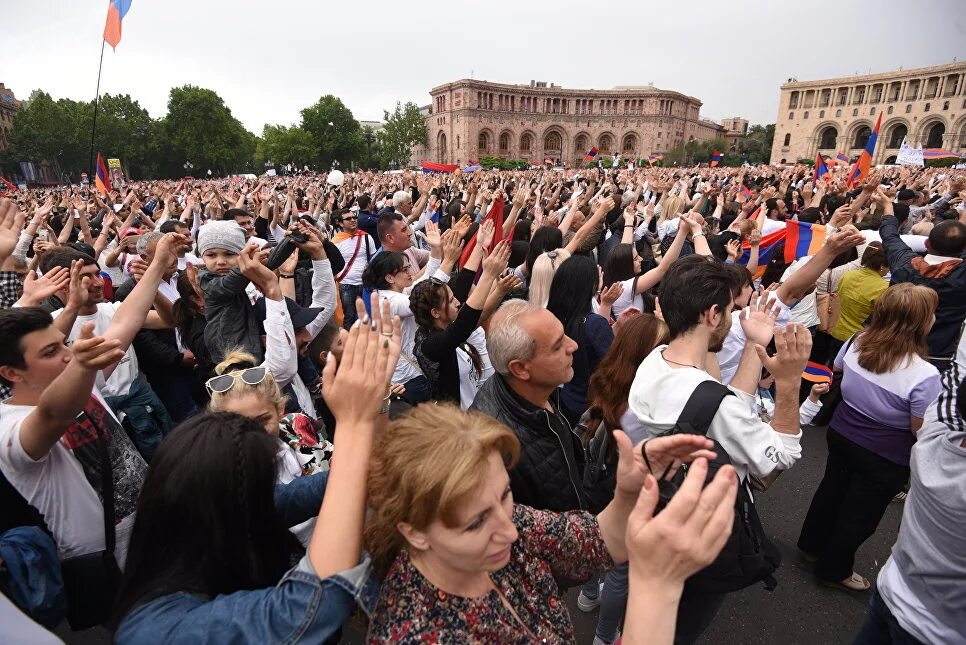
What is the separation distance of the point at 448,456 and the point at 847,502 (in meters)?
2.85

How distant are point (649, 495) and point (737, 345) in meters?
2.54

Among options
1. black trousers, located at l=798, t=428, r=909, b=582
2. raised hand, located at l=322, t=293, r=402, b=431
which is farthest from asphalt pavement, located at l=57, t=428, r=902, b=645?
raised hand, located at l=322, t=293, r=402, b=431

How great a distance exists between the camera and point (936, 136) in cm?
6328

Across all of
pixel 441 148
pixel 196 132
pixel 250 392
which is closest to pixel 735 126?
pixel 441 148

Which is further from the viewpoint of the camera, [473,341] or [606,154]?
[606,154]

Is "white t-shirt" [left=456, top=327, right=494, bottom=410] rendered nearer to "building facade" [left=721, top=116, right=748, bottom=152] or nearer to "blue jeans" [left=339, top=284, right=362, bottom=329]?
"blue jeans" [left=339, top=284, right=362, bottom=329]

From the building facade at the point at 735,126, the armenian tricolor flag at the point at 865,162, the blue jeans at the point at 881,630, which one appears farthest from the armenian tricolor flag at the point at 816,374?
the building facade at the point at 735,126

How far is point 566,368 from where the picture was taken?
212cm

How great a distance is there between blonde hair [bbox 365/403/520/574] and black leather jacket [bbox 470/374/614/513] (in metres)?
0.69

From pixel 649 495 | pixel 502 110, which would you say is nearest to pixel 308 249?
pixel 649 495

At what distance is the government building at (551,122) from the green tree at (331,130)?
1715cm

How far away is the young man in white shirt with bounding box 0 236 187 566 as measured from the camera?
1.60m

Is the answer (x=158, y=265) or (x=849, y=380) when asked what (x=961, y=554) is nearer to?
(x=849, y=380)

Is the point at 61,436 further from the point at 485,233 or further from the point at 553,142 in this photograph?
the point at 553,142
